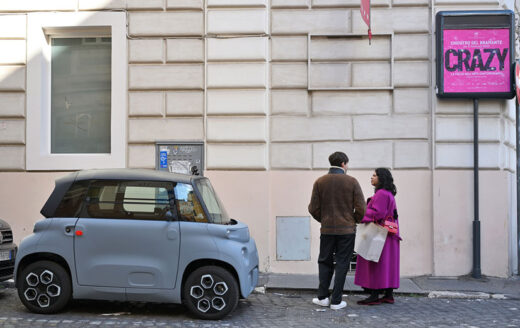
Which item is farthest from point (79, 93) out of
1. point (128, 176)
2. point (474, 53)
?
point (474, 53)

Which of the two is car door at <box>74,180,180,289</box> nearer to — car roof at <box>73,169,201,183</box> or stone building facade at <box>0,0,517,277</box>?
car roof at <box>73,169,201,183</box>

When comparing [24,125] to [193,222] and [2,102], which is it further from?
[193,222]

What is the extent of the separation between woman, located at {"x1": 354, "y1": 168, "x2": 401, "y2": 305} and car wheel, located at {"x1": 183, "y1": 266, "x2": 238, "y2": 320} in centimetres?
193

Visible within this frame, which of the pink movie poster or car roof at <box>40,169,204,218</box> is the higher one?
the pink movie poster

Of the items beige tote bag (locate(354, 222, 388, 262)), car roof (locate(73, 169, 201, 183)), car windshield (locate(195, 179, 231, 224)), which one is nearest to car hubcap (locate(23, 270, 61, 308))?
car roof (locate(73, 169, 201, 183))

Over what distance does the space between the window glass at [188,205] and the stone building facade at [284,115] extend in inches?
129

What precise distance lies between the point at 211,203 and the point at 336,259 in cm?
172

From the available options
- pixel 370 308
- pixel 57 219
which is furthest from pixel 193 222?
pixel 370 308

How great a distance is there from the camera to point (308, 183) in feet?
32.1

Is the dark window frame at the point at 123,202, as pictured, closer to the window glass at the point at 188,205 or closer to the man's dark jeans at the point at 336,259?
the window glass at the point at 188,205

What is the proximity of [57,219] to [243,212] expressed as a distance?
150 inches

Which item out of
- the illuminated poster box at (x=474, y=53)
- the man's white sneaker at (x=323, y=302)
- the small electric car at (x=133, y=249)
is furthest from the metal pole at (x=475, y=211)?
the small electric car at (x=133, y=249)

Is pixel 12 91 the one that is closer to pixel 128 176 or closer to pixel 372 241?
pixel 128 176

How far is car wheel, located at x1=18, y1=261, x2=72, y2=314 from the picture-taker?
645cm
